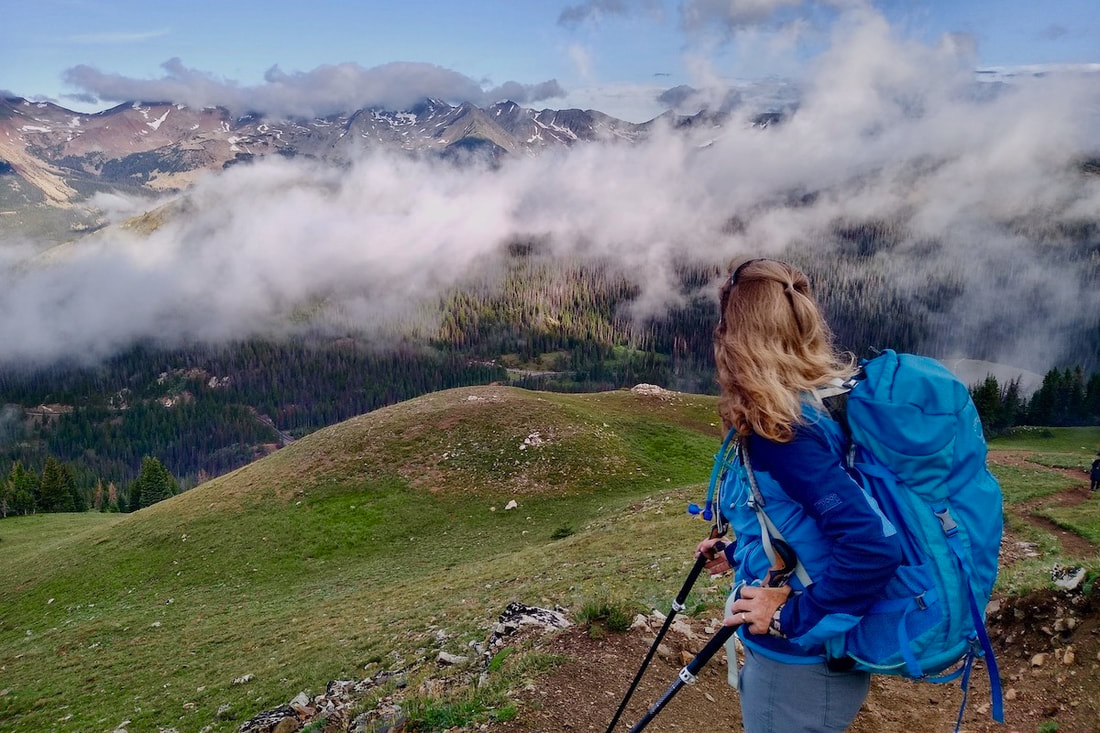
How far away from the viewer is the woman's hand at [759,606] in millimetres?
3902

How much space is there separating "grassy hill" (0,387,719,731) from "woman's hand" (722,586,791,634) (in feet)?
25.1

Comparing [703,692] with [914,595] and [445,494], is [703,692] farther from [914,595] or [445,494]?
[445,494]

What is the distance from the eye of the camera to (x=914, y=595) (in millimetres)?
3646

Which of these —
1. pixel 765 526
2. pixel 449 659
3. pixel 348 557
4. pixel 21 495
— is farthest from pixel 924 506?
pixel 21 495

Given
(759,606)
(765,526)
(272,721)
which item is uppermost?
(765,526)

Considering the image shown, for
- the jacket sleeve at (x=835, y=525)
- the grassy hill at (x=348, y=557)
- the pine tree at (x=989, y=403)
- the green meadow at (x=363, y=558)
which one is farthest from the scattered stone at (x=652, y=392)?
the jacket sleeve at (x=835, y=525)

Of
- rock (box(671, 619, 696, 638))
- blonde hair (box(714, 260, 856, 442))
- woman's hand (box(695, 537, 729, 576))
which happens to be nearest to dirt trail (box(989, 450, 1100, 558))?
rock (box(671, 619, 696, 638))

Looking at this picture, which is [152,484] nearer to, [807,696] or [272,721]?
→ [272,721]

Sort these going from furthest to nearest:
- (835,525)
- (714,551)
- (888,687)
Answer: (888,687), (714,551), (835,525)

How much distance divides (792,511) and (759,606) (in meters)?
0.69

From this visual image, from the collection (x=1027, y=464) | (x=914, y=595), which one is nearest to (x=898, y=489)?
(x=914, y=595)

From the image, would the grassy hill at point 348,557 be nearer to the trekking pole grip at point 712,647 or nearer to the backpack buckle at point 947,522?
the trekking pole grip at point 712,647

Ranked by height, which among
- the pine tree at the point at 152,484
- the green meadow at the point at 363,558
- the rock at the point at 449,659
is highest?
the rock at the point at 449,659

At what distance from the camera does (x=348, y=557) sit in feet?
112
